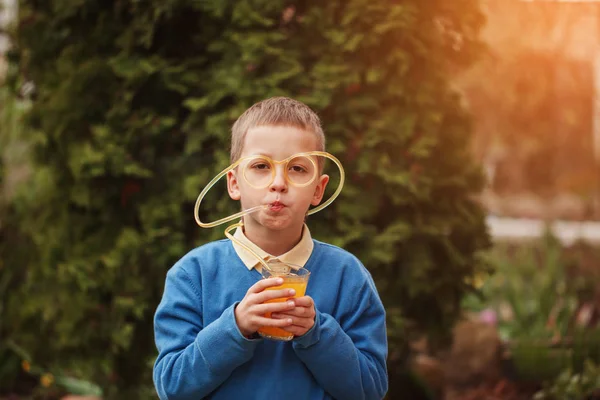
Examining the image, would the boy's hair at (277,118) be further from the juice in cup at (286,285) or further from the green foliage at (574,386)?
the green foliage at (574,386)

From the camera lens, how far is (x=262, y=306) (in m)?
1.78

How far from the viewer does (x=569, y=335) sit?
492 centimetres

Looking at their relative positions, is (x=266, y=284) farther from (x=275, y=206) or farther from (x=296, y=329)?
(x=275, y=206)

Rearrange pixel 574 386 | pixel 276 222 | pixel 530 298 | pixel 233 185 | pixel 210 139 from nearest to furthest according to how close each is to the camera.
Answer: pixel 276 222 < pixel 233 185 < pixel 210 139 < pixel 574 386 < pixel 530 298

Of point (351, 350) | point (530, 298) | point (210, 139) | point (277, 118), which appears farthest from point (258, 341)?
point (530, 298)

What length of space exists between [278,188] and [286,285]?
0.27m

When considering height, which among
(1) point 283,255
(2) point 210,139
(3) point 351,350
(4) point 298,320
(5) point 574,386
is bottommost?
(5) point 574,386

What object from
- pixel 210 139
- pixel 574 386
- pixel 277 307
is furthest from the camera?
pixel 574 386

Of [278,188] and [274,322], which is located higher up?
[278,188]

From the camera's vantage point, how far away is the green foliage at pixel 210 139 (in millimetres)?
3660

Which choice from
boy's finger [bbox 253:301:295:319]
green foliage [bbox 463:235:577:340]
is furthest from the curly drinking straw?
green foliage [bbox 463:235:577:340]

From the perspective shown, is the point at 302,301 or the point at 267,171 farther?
the point at 267,171

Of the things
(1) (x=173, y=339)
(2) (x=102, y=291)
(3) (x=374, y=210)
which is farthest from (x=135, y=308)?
(1) (x=173, y=339)

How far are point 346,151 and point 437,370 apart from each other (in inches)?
66.9
